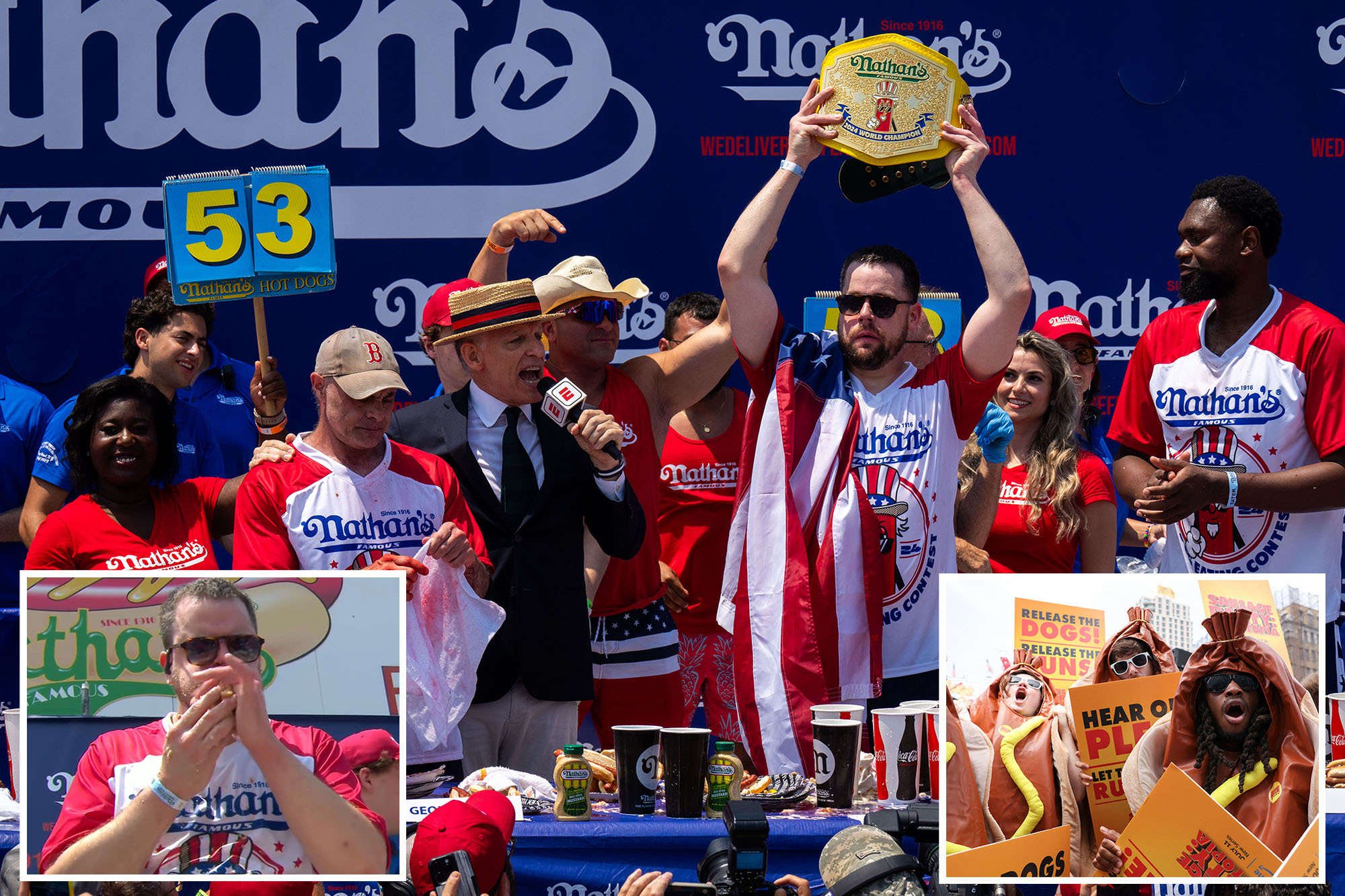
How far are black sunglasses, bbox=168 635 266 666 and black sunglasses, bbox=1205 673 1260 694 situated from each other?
1.36 m

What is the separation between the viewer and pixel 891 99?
339 cm

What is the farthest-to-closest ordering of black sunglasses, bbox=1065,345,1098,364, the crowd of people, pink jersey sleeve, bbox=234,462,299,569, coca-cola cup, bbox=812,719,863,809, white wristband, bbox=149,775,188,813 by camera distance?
black sunglasses, bbox=1065,345,1098,364 → the crowd of people → pink jersey sleeve, bbox=234,462,299,569 → coca-cola cup, bbox=812,719,863,809 → white wristband, bbox=149,775,188,813

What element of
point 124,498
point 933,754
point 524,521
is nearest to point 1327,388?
Answer: point 933,754

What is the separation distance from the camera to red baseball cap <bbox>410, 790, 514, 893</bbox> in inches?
81.7

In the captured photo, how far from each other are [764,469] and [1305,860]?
1.68m

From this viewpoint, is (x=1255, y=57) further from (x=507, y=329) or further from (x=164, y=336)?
(x=164, y=336)

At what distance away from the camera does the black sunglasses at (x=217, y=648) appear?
6.40 ft

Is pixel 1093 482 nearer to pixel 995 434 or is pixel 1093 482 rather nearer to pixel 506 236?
pixel 995 434

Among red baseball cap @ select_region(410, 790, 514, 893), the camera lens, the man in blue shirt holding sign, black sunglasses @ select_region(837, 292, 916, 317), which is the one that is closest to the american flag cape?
black sunglasses @ select_region(837, 292, 916, 317)

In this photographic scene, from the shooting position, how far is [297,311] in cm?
517

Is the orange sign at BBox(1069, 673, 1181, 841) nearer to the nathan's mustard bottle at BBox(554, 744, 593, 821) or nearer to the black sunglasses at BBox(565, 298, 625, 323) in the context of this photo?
the nathan's mustard bottle at BBox(554, 744, 593, 821)

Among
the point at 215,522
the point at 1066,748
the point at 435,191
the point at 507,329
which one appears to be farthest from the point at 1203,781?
the point at 435,191

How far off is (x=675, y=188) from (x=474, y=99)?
843mm

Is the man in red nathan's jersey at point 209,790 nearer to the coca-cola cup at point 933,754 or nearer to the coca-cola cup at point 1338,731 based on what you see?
the coca-cola cup at point 933,754
